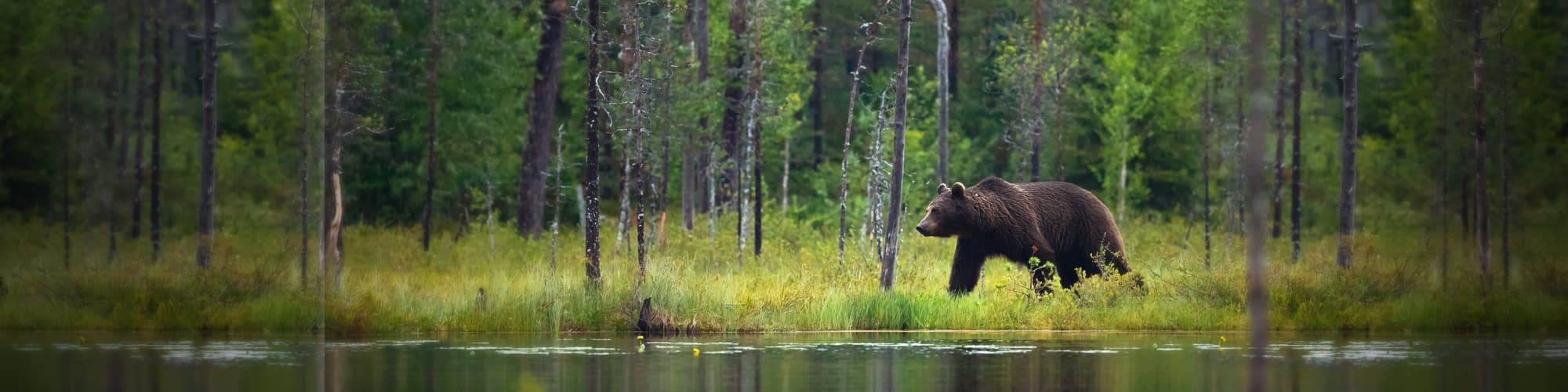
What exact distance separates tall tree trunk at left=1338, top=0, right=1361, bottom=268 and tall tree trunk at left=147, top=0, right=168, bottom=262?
16.9 m

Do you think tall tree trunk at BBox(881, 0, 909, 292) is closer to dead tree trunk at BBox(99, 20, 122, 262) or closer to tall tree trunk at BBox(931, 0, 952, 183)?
dead tree trunk at BBox(99, 20, 122, 262)

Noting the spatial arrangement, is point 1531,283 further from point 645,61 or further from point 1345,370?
point 645,61

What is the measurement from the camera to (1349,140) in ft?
79.3

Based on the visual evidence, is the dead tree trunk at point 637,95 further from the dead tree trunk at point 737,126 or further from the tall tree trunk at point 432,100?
the tall tree trunk at point 432,100

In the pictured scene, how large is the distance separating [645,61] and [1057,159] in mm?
13355

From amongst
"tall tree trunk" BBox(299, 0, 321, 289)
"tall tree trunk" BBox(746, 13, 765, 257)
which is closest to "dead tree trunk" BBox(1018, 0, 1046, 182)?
"tall tree trunk" BBox(746, 13, 765, 257)

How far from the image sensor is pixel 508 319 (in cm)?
1969

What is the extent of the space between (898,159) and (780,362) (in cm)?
715

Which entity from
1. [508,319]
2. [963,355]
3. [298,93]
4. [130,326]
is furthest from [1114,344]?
[298,93]

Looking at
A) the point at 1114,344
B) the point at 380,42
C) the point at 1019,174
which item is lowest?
the point at 1114,344

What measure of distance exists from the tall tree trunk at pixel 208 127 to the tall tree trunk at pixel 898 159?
8.81 m

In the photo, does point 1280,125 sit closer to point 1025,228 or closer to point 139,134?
point 1025,228

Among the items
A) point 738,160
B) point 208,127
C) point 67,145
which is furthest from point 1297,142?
point 67,145

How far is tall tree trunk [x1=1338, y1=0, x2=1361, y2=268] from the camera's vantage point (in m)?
24.0
